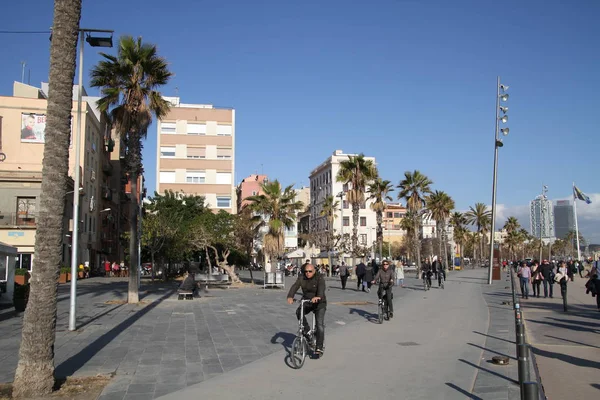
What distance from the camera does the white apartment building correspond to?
99625 mm

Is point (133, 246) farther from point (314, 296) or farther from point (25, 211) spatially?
point (25, 211)

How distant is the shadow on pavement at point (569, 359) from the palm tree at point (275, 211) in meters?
25.0

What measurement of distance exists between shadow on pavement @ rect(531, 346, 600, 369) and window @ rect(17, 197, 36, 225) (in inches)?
1542

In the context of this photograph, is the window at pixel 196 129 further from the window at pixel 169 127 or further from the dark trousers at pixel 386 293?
the dark trousers at pixel 386 293

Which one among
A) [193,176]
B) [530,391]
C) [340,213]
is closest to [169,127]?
[193,176]

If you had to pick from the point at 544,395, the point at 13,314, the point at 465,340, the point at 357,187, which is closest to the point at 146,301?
the point at 13,314

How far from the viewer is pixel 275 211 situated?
117 feet

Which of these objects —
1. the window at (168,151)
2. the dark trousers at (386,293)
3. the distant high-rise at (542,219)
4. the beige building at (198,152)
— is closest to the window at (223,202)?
the beige building at (198,152)

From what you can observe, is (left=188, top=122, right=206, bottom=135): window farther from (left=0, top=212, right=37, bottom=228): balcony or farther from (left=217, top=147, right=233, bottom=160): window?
(left=0, top=212, right=37, bottom=228): balcony

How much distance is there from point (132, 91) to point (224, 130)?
1518 inches

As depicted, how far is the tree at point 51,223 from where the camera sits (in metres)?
7.24

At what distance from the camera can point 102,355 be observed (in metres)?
10.4

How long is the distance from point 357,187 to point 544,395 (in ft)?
142

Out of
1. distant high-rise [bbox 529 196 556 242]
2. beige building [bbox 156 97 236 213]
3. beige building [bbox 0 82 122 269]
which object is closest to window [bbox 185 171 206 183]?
beige building [bbox 156 97 236 213]
